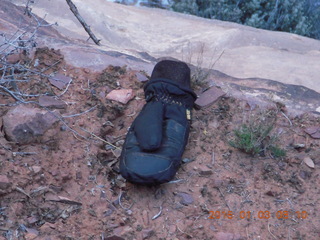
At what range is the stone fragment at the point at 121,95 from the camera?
3904 millimetres

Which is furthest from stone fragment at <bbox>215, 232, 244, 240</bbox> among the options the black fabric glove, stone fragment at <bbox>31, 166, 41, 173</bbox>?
stone fragment at <bbox>31, 166, 41, 173</bbox>

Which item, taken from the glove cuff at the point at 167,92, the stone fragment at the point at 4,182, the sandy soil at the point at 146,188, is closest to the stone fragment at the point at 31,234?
the sandy soil at the point at 146,188

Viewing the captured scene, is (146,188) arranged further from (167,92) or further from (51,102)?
(51,102)

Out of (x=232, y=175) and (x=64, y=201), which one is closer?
(x=64, y=201)

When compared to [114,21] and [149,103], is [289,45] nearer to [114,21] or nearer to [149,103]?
[114,21]

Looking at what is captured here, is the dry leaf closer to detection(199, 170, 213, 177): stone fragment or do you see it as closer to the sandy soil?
the sandy soil

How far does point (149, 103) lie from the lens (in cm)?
370

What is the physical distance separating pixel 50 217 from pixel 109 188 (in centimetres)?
45

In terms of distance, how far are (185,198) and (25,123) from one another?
113cm

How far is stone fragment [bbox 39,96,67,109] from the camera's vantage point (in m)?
3.64

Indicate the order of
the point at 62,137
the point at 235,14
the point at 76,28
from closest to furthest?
the point at 62,137 → the point at 76,28 → the point at 235,14

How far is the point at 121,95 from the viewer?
3934mm

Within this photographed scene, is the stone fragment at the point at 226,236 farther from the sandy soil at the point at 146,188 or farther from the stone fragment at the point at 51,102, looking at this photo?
the stone fragment at the point at 51,102

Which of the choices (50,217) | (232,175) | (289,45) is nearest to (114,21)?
(289,45)
